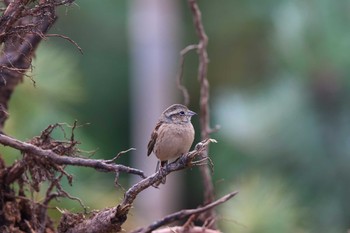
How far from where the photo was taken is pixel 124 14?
732 cm

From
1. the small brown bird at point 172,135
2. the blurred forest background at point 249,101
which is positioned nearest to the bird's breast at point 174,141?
the small brown bird at point 172,135

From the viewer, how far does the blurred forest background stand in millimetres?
3285

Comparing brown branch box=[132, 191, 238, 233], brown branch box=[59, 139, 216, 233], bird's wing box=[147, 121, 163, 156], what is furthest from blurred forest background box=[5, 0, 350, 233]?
brown branch box=[132, 191, 238, 233]

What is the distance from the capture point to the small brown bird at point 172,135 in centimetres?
251

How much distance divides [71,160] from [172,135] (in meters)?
0.67

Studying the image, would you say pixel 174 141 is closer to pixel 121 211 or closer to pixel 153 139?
pixel 153 139

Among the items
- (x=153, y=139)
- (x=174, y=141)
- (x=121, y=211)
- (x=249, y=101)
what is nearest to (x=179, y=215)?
(x=121, y=211)

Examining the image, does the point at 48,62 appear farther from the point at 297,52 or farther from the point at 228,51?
the point at 228,51

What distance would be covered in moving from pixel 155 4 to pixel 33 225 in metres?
4.90

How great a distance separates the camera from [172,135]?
8.37 feet

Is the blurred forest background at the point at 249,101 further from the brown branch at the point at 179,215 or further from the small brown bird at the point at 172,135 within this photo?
the brown branch at the point at 179,215

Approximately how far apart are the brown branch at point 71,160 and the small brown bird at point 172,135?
0.59 metres

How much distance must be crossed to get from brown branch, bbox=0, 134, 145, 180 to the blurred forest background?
871 millimetres

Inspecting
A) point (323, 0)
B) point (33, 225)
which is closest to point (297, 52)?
point (323, 0)
